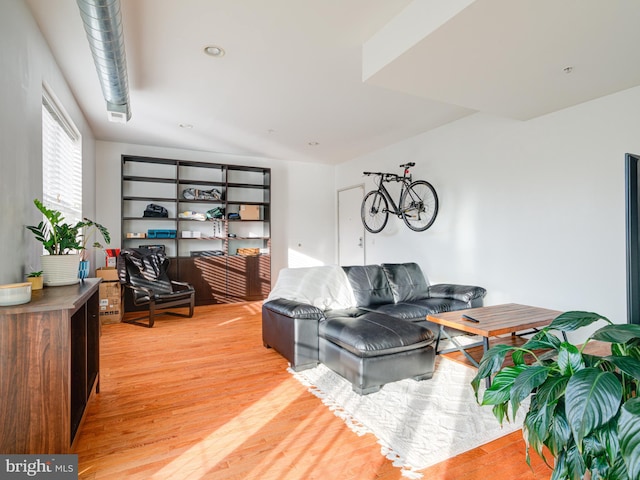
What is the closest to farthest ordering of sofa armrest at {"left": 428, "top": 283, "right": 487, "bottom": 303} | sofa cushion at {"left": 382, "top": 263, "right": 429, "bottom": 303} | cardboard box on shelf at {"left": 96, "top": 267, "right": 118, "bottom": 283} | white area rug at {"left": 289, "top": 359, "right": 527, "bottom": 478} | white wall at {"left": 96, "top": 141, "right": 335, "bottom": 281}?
white area rug at {"left": 289, "top": 359, "right": 527, "bottom": 478}, sofa armrest at {"left": 428, "top": 283, "right": 487, "bottom": 303}, sofa cushion at {"left": 382, "top": 263, "right": 429, "bottom": 303}, cardboard box on shelf at {"left": 96, "top": 267, "right": 118, "bottom": 283}, white wall at {"left": 96, "top": 141, "right": 335, "bottom": 281}

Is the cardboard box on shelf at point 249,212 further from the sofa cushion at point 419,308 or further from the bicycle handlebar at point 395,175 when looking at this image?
the sofa cushion at point 419,308

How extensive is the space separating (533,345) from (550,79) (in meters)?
2.69

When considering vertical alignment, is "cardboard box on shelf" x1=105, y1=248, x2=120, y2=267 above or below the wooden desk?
above

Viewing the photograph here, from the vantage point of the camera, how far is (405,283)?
418 cm

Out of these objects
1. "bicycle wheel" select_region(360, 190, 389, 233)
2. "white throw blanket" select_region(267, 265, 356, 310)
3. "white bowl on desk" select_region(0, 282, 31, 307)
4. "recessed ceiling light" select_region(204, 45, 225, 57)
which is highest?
"recessed ceiling light" select_region(204, 45, 225, 57)

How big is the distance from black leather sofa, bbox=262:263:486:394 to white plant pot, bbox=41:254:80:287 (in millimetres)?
1616

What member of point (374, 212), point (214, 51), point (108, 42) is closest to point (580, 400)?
point (108, 42)

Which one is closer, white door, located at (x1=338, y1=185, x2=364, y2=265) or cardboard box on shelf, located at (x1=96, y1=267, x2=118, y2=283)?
cardboard box on shelf, located at (x1=96, y1=267, x2=118, y2=283)

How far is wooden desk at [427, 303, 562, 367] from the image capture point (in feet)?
8.61

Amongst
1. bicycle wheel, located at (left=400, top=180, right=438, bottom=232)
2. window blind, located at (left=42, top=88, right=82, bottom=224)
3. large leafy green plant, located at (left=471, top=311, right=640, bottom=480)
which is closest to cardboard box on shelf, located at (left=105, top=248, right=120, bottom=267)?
window blind, located at (left=42, top=88, right=82, bottom=224)

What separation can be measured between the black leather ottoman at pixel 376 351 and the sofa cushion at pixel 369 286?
0.90 meters

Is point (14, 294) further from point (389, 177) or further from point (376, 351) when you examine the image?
point (389, 177)

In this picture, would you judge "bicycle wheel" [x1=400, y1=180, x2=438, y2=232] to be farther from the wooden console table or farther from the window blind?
the wooden console table

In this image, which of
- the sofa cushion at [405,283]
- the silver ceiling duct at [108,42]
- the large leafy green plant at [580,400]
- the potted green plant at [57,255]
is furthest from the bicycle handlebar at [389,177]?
the large leafy green plant at [580,400]
